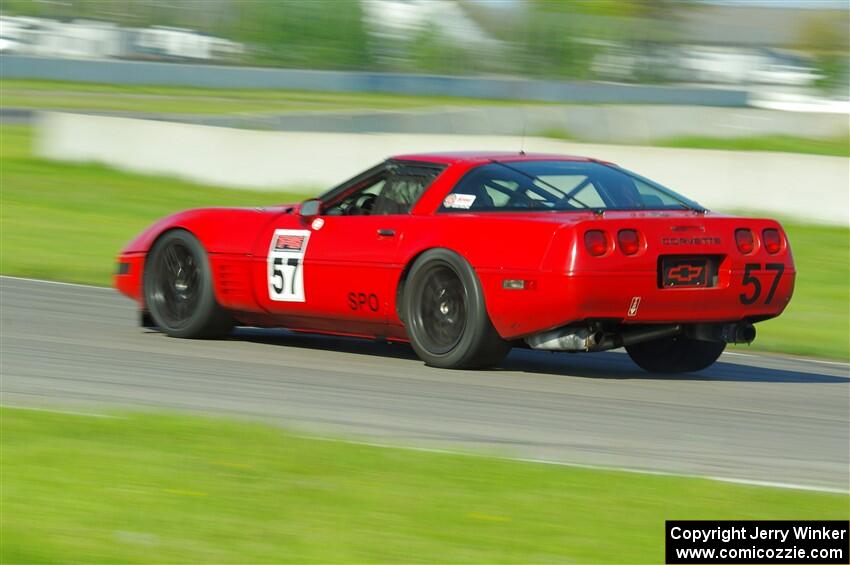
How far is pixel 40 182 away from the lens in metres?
20.2

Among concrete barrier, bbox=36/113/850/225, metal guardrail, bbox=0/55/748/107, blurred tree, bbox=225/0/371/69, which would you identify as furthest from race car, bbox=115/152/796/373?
blurred tree, bbox=225/0/371/69

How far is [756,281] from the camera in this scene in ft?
26.2

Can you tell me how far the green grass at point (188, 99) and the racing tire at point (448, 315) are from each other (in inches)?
1063

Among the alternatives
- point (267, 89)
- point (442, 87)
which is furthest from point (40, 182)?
point (442, 87)

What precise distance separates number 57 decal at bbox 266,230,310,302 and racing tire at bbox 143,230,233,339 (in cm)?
51

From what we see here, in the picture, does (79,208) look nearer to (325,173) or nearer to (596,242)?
(325,173)

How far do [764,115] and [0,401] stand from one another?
38.9 meters

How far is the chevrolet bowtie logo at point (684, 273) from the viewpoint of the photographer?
7706 mm

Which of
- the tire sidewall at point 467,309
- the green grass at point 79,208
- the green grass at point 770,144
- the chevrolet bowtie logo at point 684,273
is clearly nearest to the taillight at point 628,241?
the chevrolet bowtie logo at point 684,273

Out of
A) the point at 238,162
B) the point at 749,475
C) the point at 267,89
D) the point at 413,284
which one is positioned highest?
the point at 267,89

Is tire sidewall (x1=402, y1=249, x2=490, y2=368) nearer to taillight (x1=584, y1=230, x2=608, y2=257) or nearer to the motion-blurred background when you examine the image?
taillight (x1=584, y1=230, x2=608, y2=257)

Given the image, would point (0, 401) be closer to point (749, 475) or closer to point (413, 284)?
point (413, 284)

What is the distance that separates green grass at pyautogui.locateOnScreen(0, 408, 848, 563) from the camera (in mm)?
4477

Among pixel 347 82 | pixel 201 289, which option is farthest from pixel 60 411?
pixel 347 82
